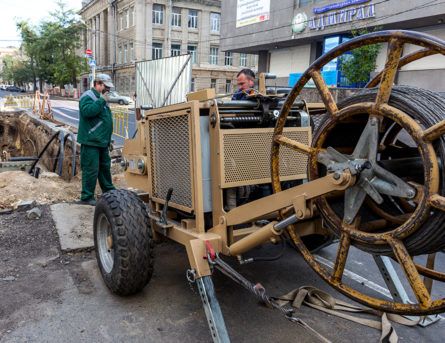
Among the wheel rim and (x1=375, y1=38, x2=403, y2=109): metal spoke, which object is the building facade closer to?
the wheel rim

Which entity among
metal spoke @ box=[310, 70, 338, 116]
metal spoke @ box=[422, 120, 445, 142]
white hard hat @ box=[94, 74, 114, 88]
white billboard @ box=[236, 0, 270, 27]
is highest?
white billboard @ box=[236, 0, 270, 27]

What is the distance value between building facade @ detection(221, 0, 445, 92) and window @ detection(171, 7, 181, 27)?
15342mm

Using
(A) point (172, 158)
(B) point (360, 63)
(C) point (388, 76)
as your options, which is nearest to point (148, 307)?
(A) point (172, 158)

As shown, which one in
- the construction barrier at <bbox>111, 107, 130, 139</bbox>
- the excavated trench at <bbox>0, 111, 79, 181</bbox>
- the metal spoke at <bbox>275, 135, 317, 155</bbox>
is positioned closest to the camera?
the metal spoke at <bbox>275, 135, 317, 155</bbox>

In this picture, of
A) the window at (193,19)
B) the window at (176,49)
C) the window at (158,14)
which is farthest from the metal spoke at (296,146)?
the window at (193,19)

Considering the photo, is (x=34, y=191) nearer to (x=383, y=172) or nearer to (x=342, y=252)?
(x=342, y=252)

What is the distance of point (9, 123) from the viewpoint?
20.4 meters

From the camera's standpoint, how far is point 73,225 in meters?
5.35

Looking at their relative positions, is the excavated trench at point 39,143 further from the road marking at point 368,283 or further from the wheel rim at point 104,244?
the road marking at point 368,283

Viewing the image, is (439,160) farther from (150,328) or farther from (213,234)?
(150,328)

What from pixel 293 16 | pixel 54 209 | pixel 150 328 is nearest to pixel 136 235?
pixel 150 328

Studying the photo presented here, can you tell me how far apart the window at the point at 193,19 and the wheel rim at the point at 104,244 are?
47974 mm

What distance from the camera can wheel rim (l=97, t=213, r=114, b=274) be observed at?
389cm

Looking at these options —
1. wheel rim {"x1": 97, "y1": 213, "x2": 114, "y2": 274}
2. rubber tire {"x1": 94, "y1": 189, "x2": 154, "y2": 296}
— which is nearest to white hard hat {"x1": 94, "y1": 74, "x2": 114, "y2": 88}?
wheel rim {"x1": 97, "y1": 213, "x2": 114, "y2": 274}
